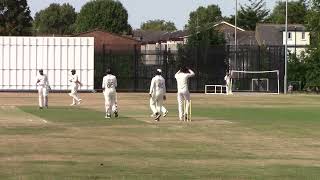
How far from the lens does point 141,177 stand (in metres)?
12.3

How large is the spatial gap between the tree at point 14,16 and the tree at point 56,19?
58.4 m

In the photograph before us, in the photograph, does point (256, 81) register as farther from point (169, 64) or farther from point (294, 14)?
point (294, 14)

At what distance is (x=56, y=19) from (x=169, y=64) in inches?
3980

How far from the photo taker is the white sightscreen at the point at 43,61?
55.6 m

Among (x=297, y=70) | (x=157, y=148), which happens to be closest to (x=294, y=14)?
(x=297, y=70)

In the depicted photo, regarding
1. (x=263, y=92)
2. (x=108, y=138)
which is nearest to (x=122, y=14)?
(x=263, y=92)

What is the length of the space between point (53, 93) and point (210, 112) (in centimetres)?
2439

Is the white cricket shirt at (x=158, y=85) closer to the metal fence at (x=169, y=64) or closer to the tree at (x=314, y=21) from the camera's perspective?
the metal fence at (x=169, y=64)

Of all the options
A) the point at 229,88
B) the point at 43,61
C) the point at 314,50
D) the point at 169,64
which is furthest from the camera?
the point at 314,50

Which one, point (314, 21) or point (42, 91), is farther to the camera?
point (314, 21)

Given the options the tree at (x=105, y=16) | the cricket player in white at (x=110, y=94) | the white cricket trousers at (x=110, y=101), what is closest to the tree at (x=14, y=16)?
the tree at (x=105, y=16)

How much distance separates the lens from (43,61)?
55.7m

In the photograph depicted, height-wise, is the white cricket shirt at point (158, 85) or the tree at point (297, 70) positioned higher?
the tree at point (297, 70)

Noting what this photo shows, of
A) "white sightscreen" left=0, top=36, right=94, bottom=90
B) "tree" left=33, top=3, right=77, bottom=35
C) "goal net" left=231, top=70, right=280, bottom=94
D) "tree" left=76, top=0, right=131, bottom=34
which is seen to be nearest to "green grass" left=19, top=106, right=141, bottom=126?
"white sightscreen" left=0, top=36, right=94, bottom=90
